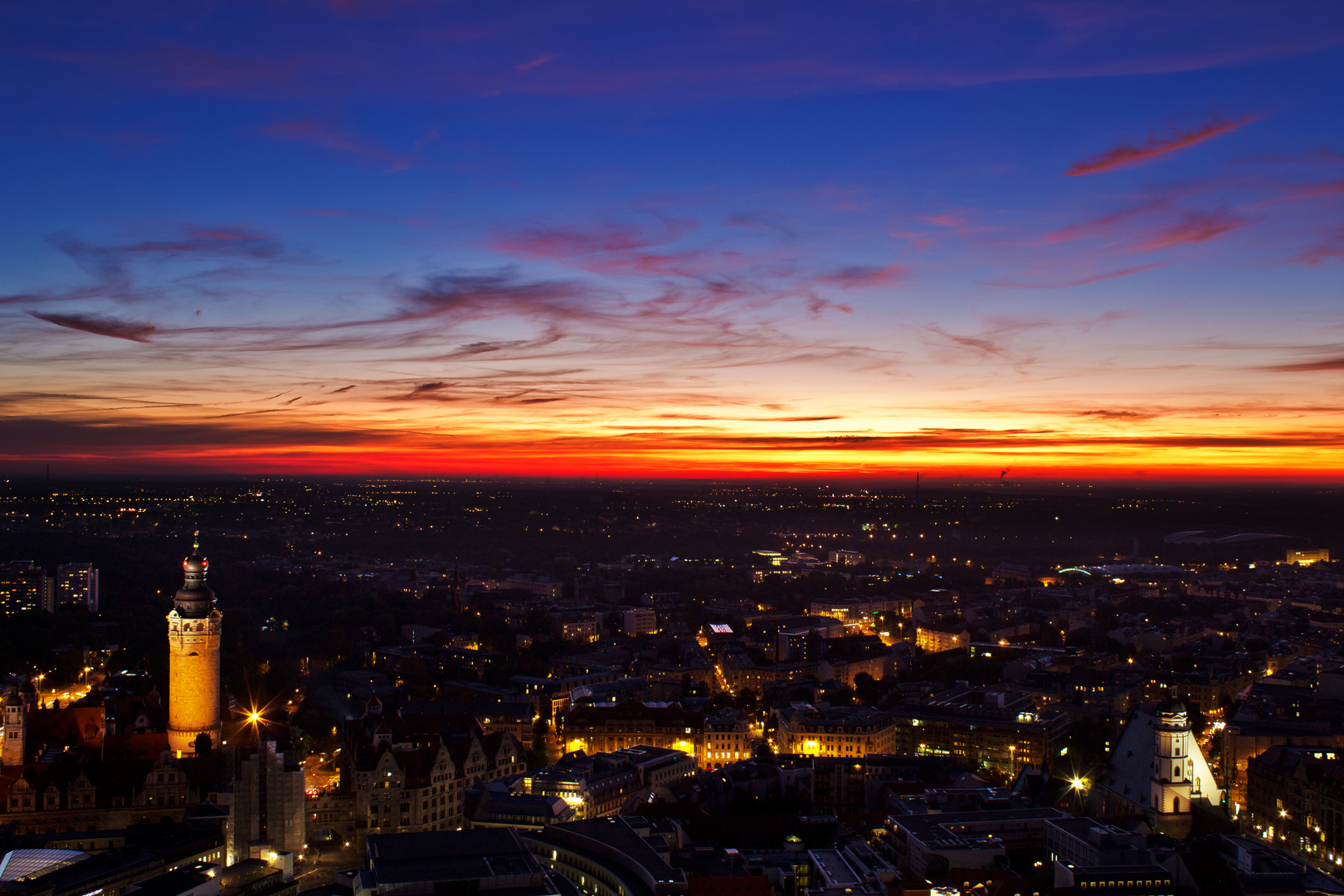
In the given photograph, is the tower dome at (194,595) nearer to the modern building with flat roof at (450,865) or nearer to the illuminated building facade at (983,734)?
the modern building with flat roof at (450,865)

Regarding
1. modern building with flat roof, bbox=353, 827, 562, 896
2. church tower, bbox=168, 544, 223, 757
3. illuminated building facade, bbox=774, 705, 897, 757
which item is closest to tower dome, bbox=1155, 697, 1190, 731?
illuminated building facade, bbox=774, 705, 897, 757

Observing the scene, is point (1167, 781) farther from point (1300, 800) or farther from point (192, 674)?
point (192, 674)

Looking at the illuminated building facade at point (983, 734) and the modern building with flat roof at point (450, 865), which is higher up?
the modern building with flat roof at point (450, 865)

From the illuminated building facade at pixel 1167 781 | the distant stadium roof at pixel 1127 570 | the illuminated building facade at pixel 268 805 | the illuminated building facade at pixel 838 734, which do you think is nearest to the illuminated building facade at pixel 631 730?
the illuminated building facade at pixel 838 734

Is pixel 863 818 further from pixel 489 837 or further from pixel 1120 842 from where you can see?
pixel 489 837

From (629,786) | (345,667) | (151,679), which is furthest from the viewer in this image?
(345,667)

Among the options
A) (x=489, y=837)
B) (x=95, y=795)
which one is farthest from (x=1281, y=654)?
(x=95, y=795)
